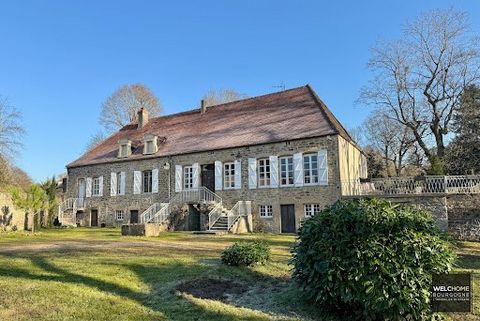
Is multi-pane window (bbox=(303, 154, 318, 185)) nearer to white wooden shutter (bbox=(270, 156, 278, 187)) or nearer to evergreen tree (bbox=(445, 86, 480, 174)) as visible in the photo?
white wooden shutter (bbox=(270, 156, 278, 187))

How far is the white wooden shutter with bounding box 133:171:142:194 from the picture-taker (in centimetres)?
2395

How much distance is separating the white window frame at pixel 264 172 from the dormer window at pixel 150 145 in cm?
763

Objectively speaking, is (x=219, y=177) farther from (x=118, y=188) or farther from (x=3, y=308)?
(x=3, y=308)

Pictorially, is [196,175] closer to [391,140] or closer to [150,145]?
[150,145]

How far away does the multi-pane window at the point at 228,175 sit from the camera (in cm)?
2075

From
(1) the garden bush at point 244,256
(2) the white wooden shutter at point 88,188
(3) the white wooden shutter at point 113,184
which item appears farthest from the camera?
(2) the white wooden shutter at point 88,188

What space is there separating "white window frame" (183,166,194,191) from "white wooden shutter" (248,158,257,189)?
3857mm

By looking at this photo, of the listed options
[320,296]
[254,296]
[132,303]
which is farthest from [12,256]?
[320,296]

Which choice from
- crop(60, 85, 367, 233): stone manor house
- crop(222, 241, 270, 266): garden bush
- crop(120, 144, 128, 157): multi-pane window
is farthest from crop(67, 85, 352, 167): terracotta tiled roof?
crop(222, 241, 270, 266): garden bush

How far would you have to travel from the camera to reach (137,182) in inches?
945

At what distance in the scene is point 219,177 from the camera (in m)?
20.9

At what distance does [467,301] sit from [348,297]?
137 cm

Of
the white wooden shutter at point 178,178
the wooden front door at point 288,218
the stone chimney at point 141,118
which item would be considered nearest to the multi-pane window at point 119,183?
the white wooden shutter at point 178,178

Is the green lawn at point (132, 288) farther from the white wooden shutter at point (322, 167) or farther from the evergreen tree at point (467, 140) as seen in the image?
the evergreen tree at point (467, 140)
